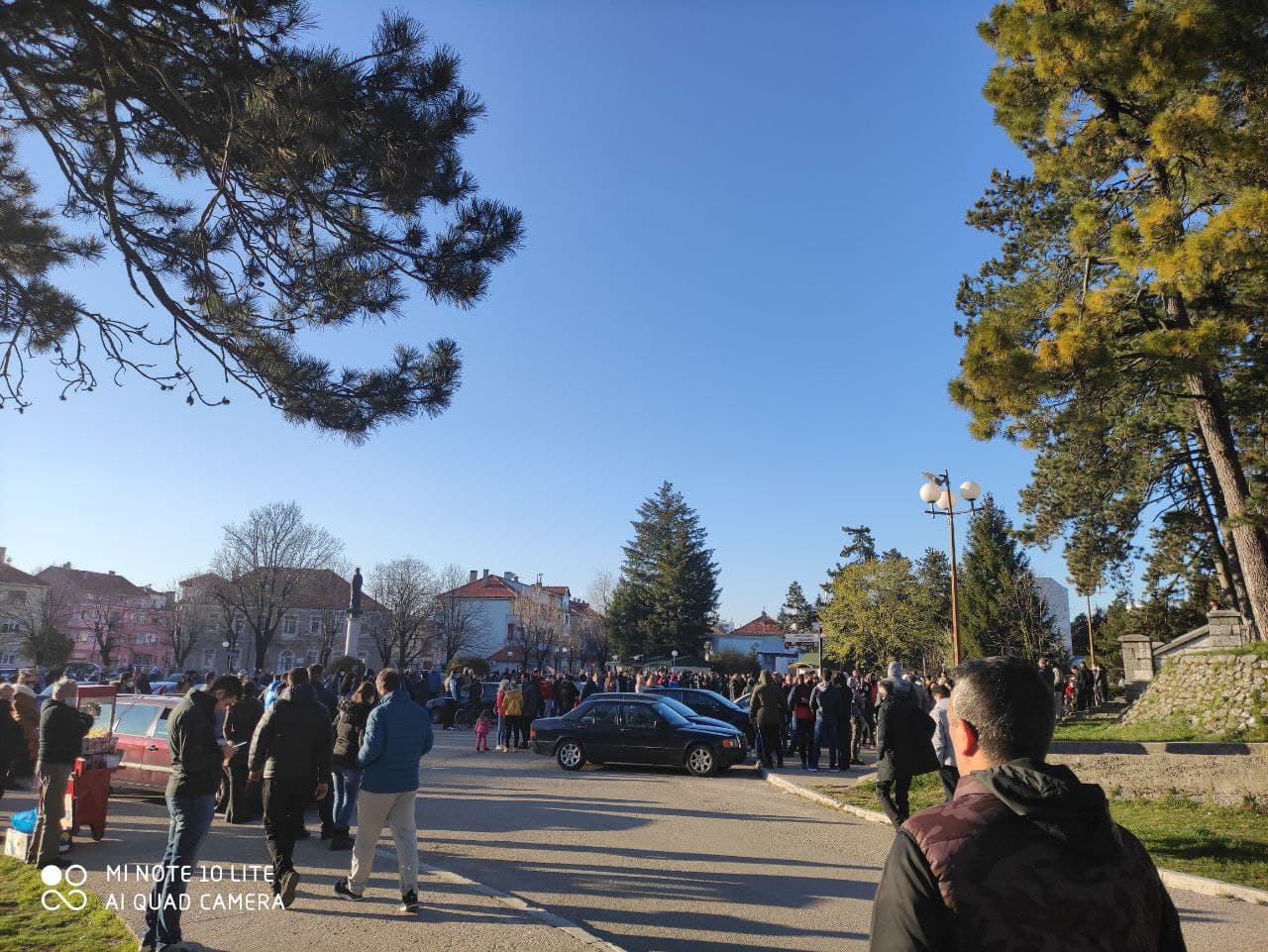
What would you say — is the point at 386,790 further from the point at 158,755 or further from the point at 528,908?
the point at 158,755

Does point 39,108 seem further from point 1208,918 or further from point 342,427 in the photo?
point 1208,918

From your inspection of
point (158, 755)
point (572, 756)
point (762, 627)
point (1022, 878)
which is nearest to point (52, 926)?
point (158, 755)

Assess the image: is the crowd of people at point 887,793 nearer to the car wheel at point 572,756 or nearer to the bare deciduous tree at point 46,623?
the car wheel at point 572,756

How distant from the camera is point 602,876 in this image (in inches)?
300

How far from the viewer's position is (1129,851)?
199 centimetres

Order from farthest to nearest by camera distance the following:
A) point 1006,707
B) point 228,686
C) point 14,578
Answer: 1. point 14,578
2. point 228,686
3. point 1006,707

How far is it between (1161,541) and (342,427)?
2854 cm

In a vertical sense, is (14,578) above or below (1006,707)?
above

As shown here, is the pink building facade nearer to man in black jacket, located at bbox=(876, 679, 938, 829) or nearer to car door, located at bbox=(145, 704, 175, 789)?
car door, located at bbox=(145, 704, 175, 789)

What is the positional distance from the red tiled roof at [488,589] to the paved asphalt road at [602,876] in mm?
75633

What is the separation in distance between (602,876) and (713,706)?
12.6 meters

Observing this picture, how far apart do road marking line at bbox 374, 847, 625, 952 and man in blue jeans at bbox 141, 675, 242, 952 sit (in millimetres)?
1817

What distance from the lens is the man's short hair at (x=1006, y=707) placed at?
7.17ft

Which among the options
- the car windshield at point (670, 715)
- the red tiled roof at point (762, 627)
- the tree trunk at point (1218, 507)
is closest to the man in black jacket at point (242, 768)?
the car windshield at point (670, 715)
